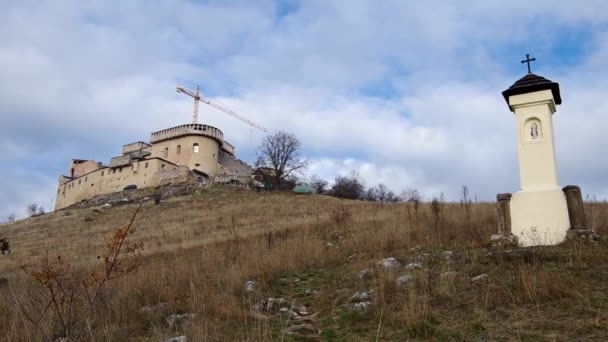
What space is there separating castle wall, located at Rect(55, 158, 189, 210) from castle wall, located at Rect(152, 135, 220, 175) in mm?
2662

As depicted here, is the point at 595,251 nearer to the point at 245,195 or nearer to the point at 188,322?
the point at 188,322

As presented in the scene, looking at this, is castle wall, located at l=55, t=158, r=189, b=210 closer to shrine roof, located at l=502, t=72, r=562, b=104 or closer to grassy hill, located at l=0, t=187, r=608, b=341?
grassy hill, located at l=0, t=187, r=608, b=341

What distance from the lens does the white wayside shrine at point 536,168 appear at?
743 centimetres

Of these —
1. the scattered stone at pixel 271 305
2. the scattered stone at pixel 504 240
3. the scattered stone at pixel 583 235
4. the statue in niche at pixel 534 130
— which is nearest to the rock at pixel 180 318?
the scattered stone at pixel 271 305

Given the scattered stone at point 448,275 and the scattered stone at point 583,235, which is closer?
the scattered stone at point 448,275

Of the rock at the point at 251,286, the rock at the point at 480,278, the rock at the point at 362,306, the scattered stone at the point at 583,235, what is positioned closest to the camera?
the rock at the point at 362,306

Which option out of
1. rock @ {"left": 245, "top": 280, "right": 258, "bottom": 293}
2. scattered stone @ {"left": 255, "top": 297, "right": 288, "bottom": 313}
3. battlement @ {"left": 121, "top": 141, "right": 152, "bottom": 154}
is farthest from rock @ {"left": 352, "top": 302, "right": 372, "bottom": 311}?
battlement @ {"left": 121, "top": 141, "right": 152, "bottom": 154}

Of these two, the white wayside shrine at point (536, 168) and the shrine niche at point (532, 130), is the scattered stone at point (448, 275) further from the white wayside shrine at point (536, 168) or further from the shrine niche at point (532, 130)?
the shrine niche at point (532, 130)

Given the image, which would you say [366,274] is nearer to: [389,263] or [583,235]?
[389,263]

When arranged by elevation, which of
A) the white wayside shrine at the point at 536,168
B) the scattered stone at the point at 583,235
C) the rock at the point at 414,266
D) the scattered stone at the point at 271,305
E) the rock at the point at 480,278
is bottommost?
the scattered stone at the point at 271,305

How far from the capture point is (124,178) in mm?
58625

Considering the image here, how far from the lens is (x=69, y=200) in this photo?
211 feet

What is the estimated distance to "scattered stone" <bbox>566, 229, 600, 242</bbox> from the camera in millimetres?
6965

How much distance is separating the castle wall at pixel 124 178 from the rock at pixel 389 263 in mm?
49590
